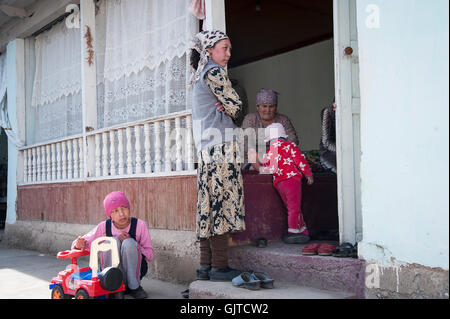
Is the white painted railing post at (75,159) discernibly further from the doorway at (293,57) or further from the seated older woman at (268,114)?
the doorway at (293,57)

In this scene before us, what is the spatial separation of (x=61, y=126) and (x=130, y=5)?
226 centimetres

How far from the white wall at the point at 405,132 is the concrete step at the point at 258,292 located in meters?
0.38

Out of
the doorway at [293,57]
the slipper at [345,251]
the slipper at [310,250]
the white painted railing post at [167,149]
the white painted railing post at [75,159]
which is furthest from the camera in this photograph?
the doorway at [293,57]

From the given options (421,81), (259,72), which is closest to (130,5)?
(421,81)

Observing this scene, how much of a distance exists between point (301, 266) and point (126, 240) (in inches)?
51.0

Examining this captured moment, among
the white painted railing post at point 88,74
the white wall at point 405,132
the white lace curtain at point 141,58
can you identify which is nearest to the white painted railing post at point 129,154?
the white lace curtain at point 141,58

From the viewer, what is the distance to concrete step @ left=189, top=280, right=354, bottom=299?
296cm

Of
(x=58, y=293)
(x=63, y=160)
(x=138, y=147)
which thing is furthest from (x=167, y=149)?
(x=63, y=160)

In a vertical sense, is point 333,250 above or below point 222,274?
above

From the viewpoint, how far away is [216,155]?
3420 mm

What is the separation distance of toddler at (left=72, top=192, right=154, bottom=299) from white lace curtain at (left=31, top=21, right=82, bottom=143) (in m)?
3.11

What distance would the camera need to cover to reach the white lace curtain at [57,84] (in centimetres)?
650

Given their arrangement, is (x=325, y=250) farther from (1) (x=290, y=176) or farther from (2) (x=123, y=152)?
(2) (x=123, y=152)

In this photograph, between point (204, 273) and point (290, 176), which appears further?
point (290, 176)
